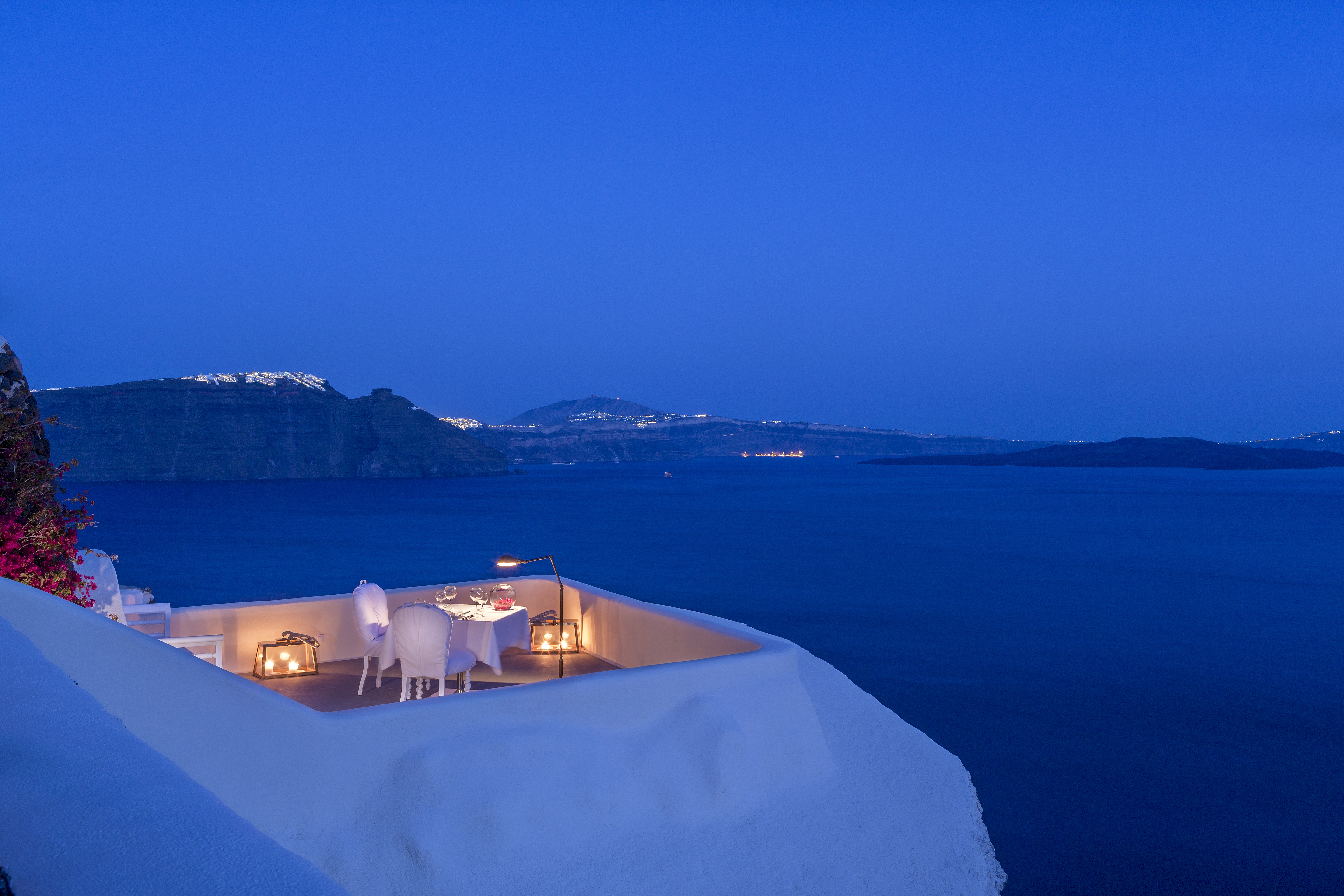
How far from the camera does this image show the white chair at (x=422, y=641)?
5.57m

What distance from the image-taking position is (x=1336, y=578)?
2570 centimetres

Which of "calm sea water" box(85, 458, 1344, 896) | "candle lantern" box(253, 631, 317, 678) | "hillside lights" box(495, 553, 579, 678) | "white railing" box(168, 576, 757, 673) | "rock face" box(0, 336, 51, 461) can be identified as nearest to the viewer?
"rock face" box(0, 336, 51, 461)

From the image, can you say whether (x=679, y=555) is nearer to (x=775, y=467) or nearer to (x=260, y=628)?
(x=260, y=628)

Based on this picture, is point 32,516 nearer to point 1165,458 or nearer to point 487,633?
point 487,633

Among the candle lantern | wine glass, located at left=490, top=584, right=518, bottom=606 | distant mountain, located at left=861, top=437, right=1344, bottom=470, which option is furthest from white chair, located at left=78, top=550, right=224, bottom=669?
distant mountain, located at left=861, top=437, right=1344, bottom=470

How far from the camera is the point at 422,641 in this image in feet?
18.4

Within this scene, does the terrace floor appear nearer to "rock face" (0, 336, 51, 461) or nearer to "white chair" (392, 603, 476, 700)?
"white chair" (392, 603, 476, 700)

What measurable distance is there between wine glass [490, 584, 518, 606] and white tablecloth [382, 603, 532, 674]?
0.39 meters

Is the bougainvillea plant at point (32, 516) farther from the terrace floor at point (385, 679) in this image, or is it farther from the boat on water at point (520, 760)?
the terrace floor at point (385, 679)

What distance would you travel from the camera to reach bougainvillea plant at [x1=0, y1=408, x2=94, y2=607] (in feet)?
13.6

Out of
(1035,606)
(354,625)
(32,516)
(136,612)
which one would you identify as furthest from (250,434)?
(32,516)

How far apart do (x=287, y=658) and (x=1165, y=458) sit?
538 ft

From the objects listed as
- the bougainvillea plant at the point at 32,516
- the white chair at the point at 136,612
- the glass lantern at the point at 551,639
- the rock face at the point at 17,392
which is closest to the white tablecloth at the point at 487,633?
the glass lantern at the point at 551,639

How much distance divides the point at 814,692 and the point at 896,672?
8.93 metres
